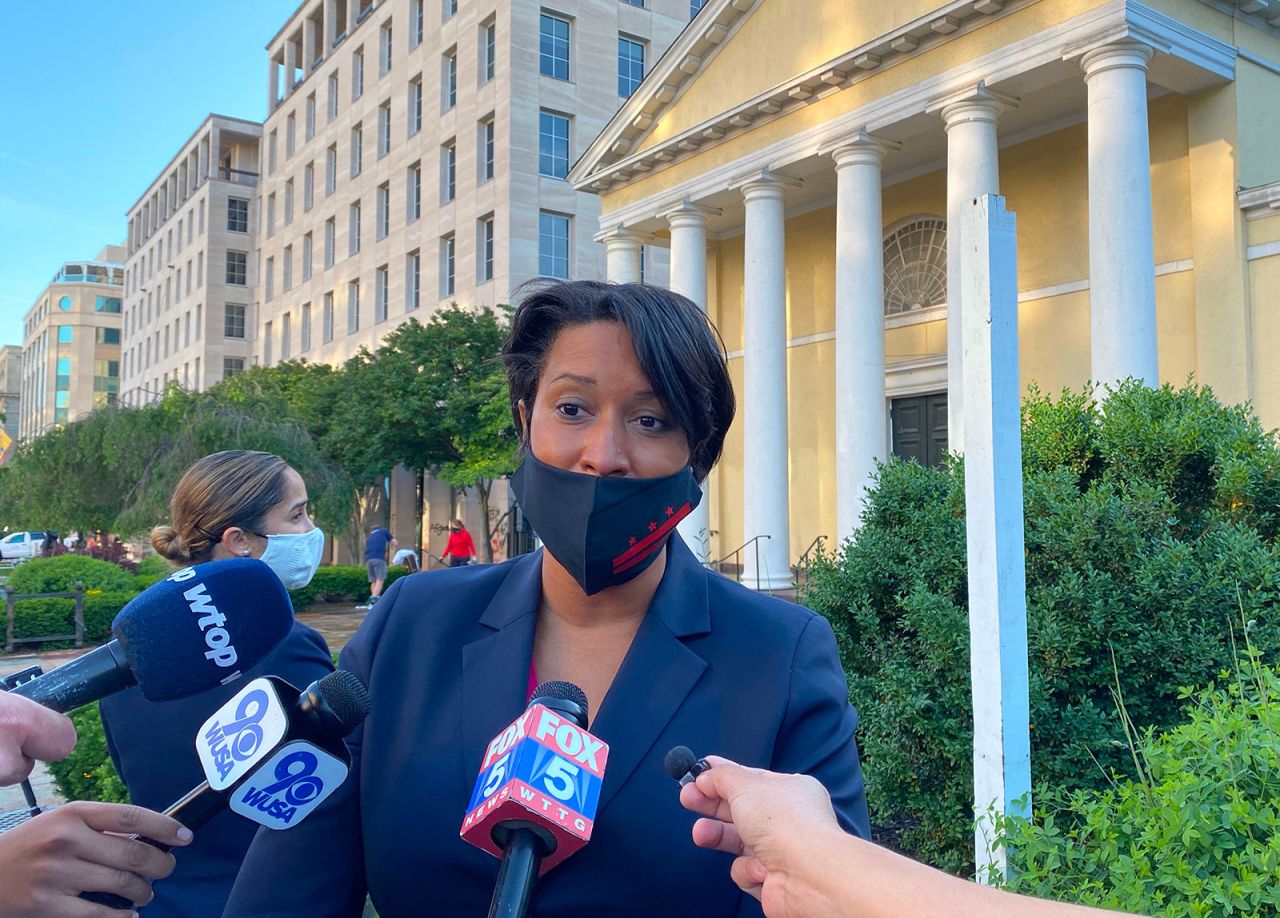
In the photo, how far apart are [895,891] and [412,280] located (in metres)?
39.2

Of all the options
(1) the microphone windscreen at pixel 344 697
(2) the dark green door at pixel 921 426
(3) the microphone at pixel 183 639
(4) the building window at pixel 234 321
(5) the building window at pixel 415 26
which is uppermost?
(5) the building window at pixel 415 26

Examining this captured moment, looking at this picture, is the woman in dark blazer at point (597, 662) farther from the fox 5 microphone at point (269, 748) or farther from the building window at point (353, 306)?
the building window at point (353, 306)

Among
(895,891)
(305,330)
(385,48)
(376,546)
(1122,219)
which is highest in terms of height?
(385,48)

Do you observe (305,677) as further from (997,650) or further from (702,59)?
(702,59)

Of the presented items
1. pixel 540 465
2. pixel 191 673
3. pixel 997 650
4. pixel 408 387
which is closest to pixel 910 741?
pixel 997 650

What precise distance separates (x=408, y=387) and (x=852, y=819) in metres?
29.0

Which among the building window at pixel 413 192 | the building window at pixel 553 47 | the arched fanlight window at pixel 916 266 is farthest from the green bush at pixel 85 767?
the building window at pixel 413 192

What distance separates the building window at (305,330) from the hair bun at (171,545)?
149 feet

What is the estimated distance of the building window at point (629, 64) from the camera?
3638 centimetres

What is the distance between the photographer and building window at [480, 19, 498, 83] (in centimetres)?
3466

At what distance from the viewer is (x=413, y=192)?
127 feet

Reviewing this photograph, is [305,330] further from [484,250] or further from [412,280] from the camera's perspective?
[484,250]

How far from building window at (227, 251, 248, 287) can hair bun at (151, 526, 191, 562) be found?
5966 cm

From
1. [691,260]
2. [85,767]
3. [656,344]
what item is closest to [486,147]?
[691,260]
